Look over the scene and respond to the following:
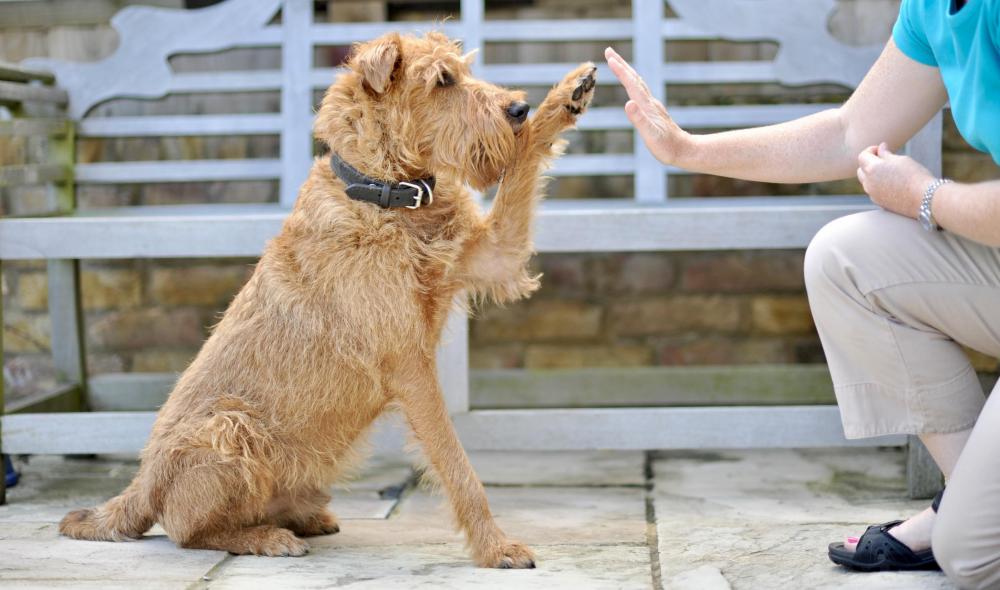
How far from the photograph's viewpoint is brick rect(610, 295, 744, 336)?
16.9 ft

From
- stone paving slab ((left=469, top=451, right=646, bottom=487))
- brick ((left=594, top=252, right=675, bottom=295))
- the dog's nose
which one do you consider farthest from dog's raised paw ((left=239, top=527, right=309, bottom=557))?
brick ((left=594, top=252, right=675, bottom=295))

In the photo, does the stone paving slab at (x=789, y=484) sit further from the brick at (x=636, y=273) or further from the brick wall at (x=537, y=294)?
the brick at (x=636, y=273)

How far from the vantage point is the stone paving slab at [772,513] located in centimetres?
253

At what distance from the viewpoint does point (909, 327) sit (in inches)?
95.7

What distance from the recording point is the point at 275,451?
281 cm

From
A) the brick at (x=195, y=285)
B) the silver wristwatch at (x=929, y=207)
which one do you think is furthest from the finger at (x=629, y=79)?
the brick at (x=195, y=285)

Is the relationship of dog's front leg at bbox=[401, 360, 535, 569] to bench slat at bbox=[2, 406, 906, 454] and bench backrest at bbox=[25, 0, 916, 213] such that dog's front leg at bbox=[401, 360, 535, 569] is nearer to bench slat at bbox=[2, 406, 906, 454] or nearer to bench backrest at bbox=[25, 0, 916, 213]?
bench slat at bbox=[2, 406, 906, 454]

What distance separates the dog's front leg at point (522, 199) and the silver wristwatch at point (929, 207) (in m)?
0.81

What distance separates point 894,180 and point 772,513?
48.2 inches

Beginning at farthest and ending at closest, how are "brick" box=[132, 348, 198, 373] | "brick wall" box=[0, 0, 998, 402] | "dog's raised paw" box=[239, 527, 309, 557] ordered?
"brick" box=[132, 348, 198, 373] < "brick wall" box=[0, 0, 998, 402] < "dog's raised paw" box=[239, 527, 309, 557]

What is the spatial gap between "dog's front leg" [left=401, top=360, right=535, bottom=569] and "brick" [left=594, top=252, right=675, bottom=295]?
2514mm

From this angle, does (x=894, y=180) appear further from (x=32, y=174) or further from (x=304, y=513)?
(x=32, y=174)

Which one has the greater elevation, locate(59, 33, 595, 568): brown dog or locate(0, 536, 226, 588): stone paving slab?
locate(59, 33, 595, 568): brown dog

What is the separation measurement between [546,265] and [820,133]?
2519 millimetres
